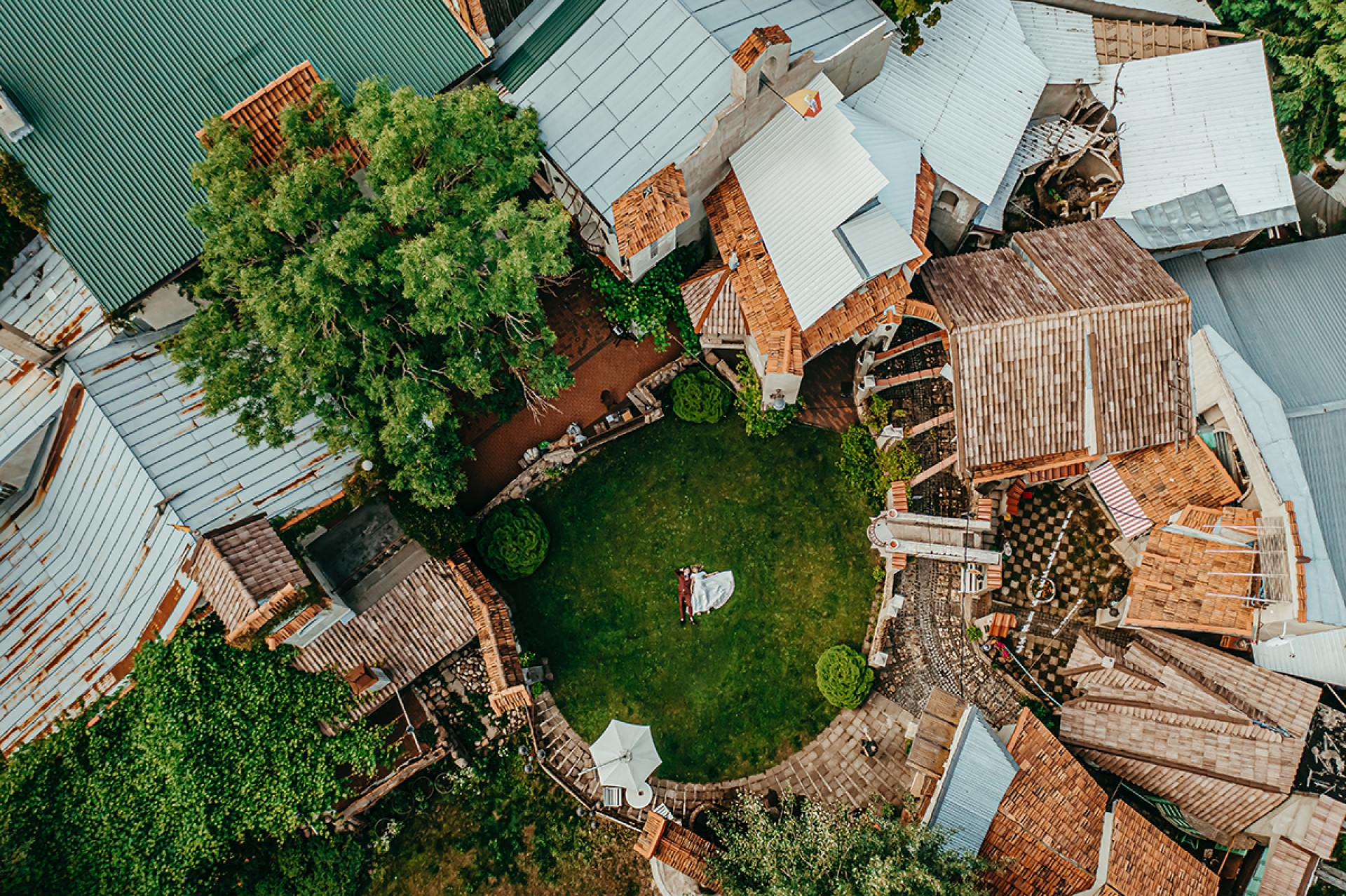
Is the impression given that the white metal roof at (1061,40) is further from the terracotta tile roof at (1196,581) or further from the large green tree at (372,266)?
the large green tree at (372,266)

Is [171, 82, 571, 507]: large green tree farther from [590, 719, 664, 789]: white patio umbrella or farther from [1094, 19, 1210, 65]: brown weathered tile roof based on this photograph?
[1094, 19, 1210, 65]: brown weathered tile roof

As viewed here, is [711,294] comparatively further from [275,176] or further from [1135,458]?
[1135,458]

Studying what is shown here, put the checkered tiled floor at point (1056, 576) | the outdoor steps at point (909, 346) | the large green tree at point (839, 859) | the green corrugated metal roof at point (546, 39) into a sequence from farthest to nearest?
the outdoor steps at point (909, 346) → the checkered tiled floor at point (1056, 576) → the green corrugated metal roof at point (546, 39) → the large green tree at point (839, 859)

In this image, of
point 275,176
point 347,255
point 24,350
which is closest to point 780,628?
point 347,255

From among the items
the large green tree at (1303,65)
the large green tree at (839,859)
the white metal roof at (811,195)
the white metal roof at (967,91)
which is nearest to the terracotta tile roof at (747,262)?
the white metal roof at (811,195)

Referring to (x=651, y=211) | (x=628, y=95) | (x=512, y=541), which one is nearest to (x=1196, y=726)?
(x=512, y=541)

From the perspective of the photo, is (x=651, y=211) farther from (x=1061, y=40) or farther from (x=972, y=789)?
(x=972, y=789)

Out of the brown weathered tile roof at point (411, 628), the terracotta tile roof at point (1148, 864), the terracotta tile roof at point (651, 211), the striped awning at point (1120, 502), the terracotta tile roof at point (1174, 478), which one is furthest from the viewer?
the striped awning at point (1120, 502)
